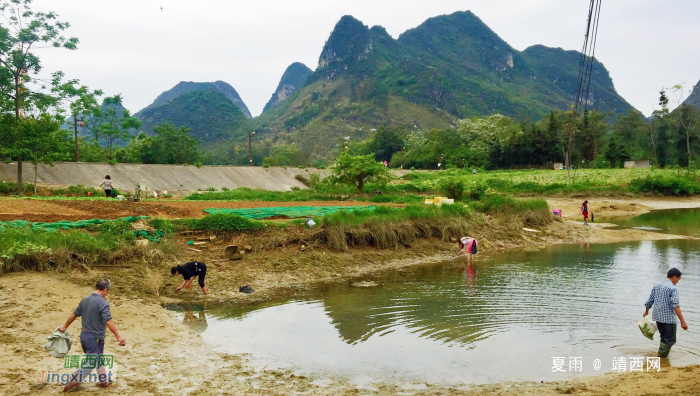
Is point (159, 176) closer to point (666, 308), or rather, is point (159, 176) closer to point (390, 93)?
point (666, 308)

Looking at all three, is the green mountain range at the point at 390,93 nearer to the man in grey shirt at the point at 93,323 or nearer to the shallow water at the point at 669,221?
the shallow water at the point at 669,221

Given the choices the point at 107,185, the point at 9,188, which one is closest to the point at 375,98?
the point at 107,185

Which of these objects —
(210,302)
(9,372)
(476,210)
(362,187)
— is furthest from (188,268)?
(362,187)

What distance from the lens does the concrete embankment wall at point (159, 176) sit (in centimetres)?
3194

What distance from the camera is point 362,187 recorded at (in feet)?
115

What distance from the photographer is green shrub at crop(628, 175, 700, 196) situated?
45.7 meters

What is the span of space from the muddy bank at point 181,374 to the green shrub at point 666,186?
147 ft

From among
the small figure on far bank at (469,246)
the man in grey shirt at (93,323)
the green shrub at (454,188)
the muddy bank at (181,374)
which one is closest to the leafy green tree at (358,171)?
the green shrub at (454,188)

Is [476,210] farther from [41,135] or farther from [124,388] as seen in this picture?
[41,135]

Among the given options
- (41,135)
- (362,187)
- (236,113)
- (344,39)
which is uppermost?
(344,39)

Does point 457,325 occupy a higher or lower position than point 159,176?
lower

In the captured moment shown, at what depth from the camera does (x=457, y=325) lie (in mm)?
10320

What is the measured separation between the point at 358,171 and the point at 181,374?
26.7 metres

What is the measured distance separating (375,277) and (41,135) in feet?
73.7
